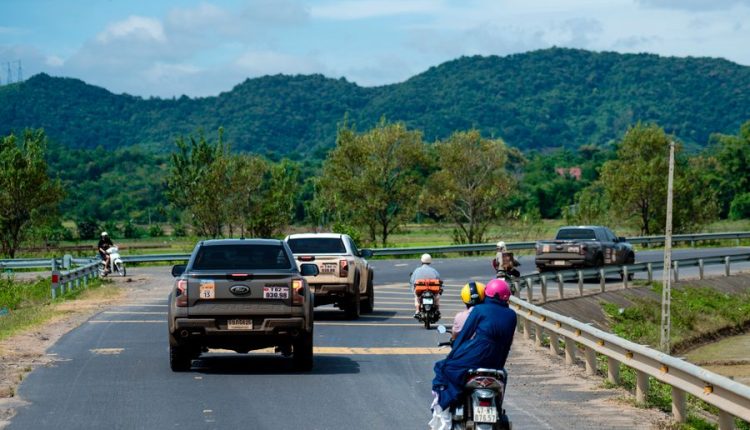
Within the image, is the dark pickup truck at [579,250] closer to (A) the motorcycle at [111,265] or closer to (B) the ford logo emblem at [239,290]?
(A) the motorcycle at [111,265]

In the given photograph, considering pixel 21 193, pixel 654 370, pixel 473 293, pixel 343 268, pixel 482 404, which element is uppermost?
pixel 21 193

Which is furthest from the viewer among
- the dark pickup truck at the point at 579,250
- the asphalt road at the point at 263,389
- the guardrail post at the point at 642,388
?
the dark pickup truck at the point at 579,250

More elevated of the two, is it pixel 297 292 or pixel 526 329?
pixel 297 292

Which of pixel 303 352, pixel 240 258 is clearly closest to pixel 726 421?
pixel 303 352

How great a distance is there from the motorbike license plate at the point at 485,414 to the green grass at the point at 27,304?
13.9 meters

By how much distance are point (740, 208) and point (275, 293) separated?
10057 cm

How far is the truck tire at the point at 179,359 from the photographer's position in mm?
16422

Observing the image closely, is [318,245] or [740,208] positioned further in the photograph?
[740,208]

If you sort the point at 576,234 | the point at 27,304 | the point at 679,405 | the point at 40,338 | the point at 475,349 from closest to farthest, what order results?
1. the point at 475,349
2. the point at 679,405
3. the point at 40,338
4. the point at 27,304
5. the point at 576,234

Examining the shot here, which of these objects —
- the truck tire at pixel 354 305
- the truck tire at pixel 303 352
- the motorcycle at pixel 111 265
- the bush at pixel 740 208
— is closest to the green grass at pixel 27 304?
the motorcycle at pixel 111 265

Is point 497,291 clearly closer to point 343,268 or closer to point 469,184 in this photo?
point 343,268

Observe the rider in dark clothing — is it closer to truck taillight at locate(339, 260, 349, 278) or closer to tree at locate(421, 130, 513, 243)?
truck taillight at locate(339, 260, 349, 278)

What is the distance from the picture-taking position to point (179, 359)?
1653 cm

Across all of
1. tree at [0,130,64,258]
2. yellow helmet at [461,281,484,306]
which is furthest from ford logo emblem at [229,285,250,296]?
tree at [0,130,64,258]
